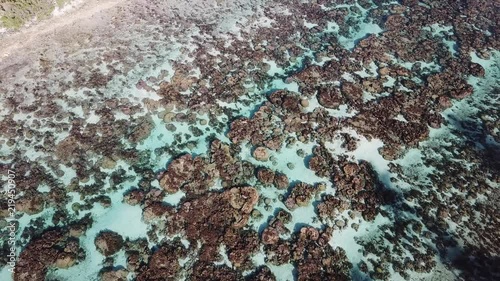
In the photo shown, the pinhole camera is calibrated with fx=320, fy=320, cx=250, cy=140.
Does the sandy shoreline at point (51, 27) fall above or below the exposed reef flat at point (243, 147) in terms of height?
above

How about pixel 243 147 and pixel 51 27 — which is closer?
pixel 243 147

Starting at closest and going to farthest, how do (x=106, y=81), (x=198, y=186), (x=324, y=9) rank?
(x=198, y=186) → (x=106, y=81) → (x=324, y=9)

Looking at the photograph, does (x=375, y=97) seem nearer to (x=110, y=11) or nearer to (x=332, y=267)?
(x=332, y=267)

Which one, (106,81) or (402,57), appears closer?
(106,81)

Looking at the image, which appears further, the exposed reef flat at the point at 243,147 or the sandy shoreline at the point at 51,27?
the sandy shoreline at the point at 51,27

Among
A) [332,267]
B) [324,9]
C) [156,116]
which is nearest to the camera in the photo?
[332,267]

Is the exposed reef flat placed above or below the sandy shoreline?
below

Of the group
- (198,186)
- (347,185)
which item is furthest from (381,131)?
(198,186)

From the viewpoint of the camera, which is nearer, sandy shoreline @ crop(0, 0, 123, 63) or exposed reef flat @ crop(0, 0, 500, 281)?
exposed reef flat @ crop(0, 0, 500, 281)
